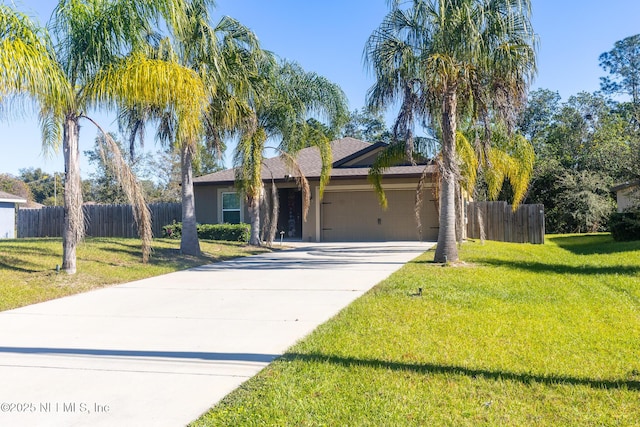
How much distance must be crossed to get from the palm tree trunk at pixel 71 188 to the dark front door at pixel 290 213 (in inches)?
583

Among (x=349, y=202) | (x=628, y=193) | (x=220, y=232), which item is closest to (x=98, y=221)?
(x=220, y=232)

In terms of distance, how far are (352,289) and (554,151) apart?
29.1m

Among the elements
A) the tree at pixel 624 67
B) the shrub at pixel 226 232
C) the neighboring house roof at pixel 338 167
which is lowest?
the shrub at pixel 226 232

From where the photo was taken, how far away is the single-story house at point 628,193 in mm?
18523

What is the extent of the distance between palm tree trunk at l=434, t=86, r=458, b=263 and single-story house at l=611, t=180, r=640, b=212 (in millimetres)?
9809

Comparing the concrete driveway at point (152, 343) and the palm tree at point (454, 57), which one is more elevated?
the palm tree at point (454, 57)

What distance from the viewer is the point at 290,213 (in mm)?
24453

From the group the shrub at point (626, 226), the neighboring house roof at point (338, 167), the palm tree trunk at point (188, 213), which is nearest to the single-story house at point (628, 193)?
the shrub at point (626, 226)

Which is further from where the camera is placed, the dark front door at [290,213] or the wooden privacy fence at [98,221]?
the dark front door at [290,213]

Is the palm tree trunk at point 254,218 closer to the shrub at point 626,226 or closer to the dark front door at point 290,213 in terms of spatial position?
the dark front door at point 290,213

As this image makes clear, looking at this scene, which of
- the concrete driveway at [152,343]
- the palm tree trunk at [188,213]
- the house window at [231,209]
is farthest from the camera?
the house window at [231,209]

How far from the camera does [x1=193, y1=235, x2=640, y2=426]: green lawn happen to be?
3.46 meters

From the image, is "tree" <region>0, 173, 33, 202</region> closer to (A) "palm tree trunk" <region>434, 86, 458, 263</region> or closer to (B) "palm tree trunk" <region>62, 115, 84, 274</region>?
(B) "palm tree trunk" <region>62, 115, 84, 274</region>

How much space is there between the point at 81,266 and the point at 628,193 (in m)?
19.1
